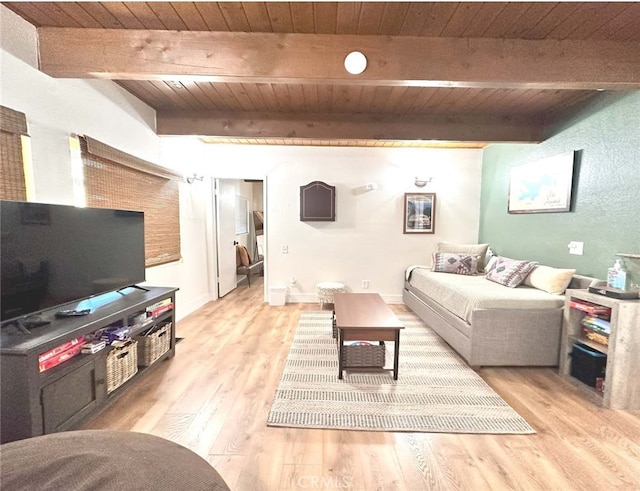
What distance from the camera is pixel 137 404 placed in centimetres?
205

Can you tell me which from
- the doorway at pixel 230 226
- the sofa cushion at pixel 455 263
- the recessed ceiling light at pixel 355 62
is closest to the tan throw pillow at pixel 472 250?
the sofa cushion at pixel 455 263

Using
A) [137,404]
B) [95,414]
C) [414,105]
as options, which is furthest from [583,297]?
[95,414]

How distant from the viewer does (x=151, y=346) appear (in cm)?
238

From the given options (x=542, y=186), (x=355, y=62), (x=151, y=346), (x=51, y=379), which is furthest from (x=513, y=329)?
(x=51, y=379)

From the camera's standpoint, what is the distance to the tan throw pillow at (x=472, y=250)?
4.21 metres

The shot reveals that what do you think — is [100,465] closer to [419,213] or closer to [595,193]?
[595,193]

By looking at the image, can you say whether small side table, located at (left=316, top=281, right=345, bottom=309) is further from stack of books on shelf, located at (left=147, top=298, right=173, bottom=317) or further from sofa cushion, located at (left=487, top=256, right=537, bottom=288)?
stack of books on shelf, located at (left=147, top=298, right=173, bottom=317)

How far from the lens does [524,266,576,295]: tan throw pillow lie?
2.72 m

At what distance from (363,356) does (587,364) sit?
69.5 inches

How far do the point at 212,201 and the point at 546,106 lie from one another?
14.7 ft

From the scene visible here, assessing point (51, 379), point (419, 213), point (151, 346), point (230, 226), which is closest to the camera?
point (51, 379)

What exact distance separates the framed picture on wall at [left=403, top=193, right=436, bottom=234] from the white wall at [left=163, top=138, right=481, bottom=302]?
0.09 meters

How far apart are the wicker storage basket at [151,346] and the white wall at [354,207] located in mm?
2223

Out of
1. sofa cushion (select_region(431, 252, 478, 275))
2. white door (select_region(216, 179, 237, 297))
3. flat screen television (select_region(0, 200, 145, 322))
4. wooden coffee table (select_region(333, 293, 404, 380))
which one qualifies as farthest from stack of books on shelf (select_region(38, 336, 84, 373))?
sofa cushion (select_region(431, 252, 478, 275))
